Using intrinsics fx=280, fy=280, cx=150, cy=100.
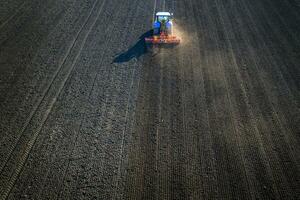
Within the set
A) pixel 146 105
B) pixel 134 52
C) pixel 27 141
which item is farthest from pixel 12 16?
pixel 146 105

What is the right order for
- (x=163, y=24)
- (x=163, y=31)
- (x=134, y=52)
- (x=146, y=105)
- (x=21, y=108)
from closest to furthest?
(x=21, y=108) → (x=146, y=105) → (x=134, y=52) → (x=163, y=24) → (x=163, y=31)

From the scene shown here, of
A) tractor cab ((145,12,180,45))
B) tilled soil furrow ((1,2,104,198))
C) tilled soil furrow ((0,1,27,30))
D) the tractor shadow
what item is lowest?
tilled soil furrow ((1,2,104,198))

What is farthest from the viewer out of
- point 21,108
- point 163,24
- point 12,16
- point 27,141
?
point 12,16

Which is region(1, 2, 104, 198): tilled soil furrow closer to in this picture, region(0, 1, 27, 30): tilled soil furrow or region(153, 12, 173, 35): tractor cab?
region(153, 12, 173, 35): tractor cab

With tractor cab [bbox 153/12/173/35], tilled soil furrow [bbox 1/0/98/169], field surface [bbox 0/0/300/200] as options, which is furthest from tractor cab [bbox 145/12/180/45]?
tilled soil furrow [bbox 1/0/98/169]

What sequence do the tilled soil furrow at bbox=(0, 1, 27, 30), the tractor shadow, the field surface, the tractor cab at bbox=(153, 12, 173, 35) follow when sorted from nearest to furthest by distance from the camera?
the field surface → the tractor shadow → the tractor cab at bbox=(153, 12, 173, 35) → the tilled soil furrow at bbox=(0, 1, 27, 30)

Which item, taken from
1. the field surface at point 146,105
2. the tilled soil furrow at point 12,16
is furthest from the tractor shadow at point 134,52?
the tilled soil furrow at point 12,16

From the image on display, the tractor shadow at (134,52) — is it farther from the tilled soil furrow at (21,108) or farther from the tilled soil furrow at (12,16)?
the tilled soil furrow at (12,16)

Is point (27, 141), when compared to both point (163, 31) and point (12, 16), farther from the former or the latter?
point (12, 16)
